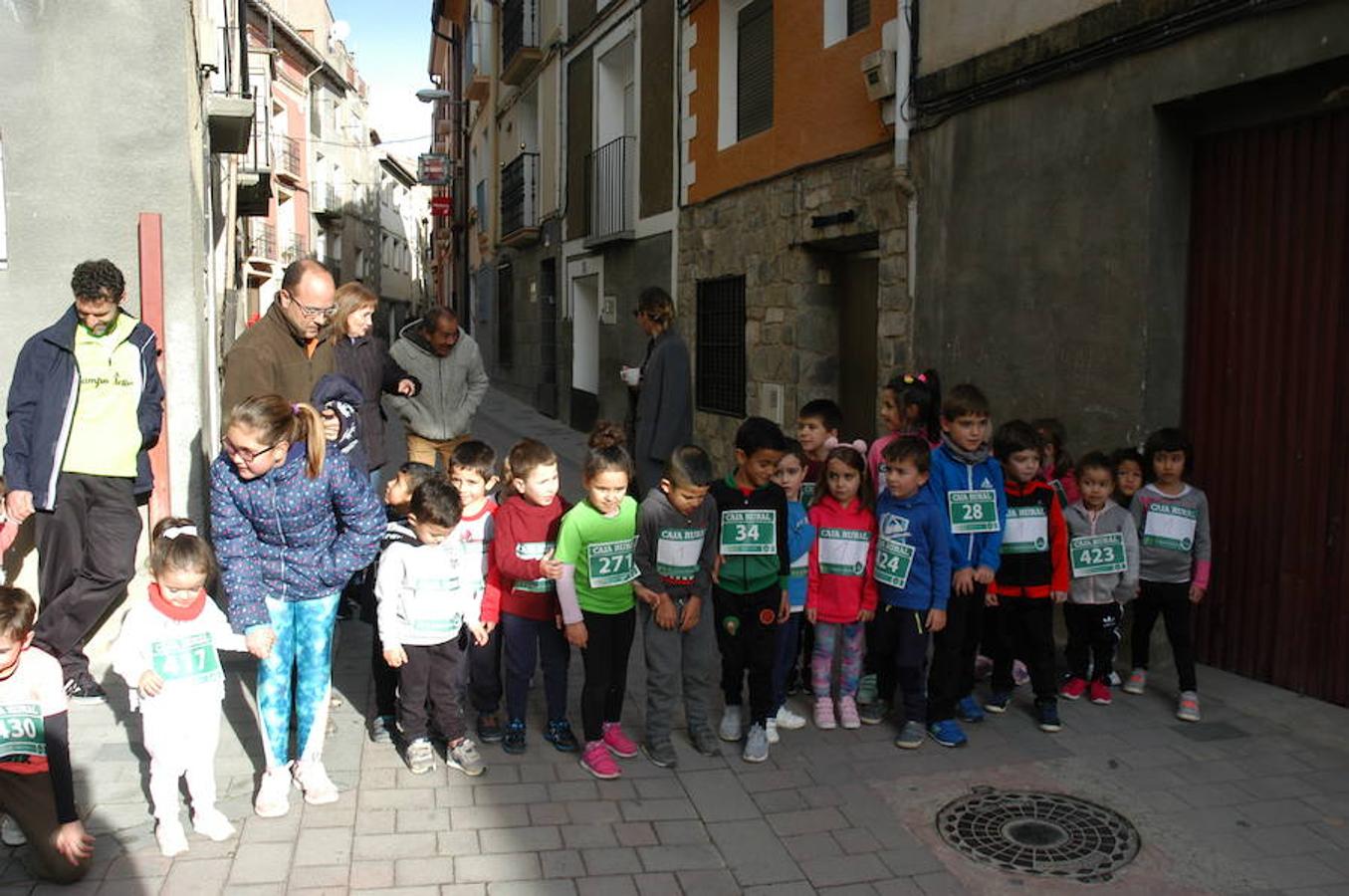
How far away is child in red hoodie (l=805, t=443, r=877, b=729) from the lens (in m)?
4.64

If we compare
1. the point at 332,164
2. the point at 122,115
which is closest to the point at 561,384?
the point at 122,115

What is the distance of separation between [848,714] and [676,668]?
91cm

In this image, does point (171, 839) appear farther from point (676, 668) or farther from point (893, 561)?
point (893, 561)

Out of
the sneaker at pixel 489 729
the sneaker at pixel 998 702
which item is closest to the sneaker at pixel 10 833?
the sneaker at pixel 489 729

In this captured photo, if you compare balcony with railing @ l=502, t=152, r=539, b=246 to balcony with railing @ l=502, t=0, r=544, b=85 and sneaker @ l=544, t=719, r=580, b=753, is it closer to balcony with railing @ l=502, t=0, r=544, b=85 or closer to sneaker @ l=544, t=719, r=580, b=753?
balcony with railing @ l=502, t=0, r=544, b=85

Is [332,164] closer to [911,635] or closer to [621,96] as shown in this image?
[621,96]

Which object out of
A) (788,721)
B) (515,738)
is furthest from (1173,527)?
(515,738)

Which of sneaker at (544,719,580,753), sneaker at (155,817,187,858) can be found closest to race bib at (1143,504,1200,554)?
sneaker at (544,719,580,753)

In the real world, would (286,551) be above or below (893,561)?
Answer: above

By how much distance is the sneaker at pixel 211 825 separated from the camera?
141 inches

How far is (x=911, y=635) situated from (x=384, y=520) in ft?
7.14

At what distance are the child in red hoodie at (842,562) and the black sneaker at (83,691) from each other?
10.2ft

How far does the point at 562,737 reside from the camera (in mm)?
4445

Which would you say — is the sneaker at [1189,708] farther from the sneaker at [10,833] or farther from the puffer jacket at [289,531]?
the sneaker at [10,833]
